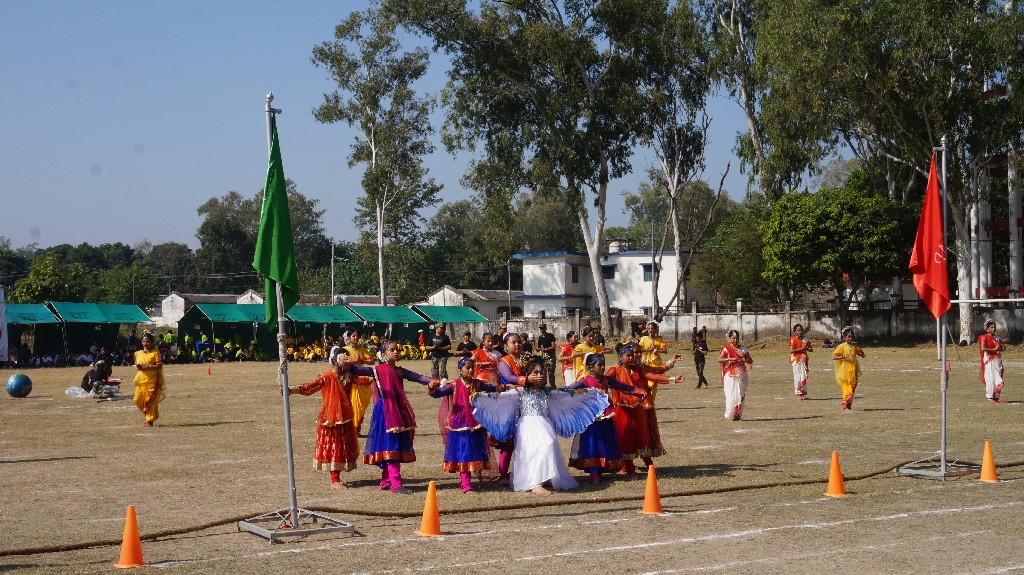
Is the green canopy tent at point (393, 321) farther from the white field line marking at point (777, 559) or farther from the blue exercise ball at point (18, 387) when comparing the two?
the white field line marking at point (777, 559)

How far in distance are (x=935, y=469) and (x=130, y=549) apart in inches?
386

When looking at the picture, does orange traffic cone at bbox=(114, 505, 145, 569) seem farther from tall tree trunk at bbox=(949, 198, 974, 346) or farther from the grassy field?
tall tree trunk at bbox=(949, 198, 974, 346)

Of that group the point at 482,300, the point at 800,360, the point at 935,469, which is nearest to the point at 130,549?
the point at 935,469

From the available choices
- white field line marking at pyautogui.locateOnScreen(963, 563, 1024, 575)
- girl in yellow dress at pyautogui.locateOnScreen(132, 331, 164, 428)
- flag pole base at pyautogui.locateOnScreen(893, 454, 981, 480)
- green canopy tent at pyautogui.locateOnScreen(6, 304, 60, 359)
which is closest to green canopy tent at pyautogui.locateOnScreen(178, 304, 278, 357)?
green canopy tent at pyautogui.locateOnScreen(6, 304, 60, 359)

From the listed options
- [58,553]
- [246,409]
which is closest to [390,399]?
[58,553]

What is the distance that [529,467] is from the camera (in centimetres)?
1205

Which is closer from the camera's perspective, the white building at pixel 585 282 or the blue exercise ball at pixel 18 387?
the blue exercise ball at pixel 18 387

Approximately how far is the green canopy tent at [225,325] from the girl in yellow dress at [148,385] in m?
31.5

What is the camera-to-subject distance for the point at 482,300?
3351 inches

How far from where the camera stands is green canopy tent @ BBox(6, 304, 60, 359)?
46281 millimetres

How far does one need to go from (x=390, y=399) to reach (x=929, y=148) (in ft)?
126

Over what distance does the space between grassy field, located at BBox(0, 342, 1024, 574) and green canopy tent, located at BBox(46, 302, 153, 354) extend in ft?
99.2

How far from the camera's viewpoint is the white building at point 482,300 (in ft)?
277

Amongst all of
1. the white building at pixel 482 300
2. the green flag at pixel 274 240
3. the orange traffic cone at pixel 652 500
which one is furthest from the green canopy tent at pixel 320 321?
the green flag at pixel 274 240
